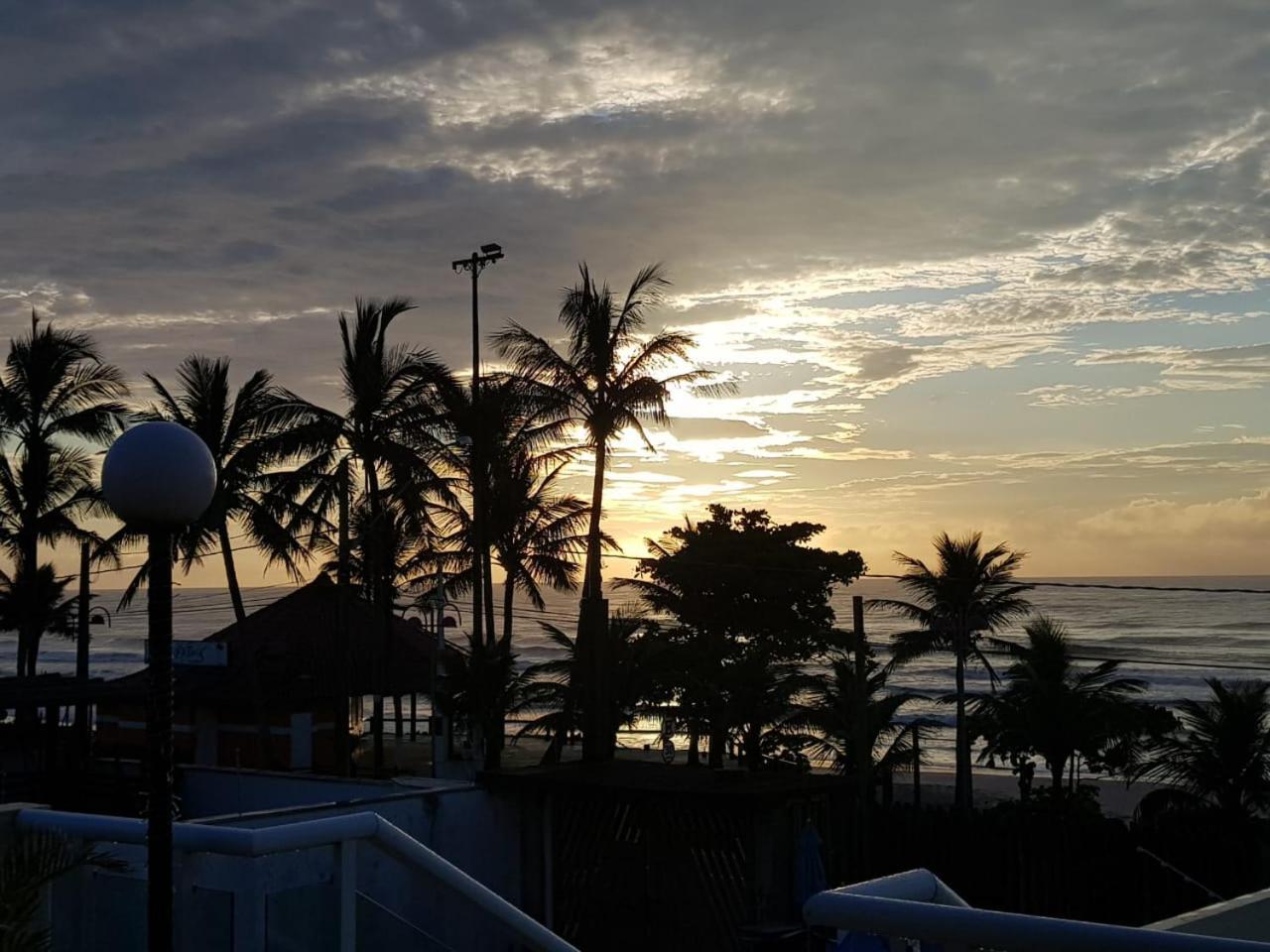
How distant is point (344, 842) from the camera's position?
503cm

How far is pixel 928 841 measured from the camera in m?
17.4

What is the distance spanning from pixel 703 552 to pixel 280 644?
41.5 feet

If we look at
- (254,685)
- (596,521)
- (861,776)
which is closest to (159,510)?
(861,776)

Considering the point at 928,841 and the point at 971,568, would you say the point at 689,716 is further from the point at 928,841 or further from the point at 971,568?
the point at 928,841

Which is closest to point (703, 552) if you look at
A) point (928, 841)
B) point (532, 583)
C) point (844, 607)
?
point (532, 583)

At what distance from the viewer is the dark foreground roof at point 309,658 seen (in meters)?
29.3

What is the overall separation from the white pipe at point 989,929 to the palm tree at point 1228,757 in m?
21.1

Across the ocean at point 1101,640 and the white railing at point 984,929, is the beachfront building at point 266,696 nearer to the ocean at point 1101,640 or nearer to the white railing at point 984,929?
the ocean at point 1101,640

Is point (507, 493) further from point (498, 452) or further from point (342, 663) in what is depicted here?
point (342, 663)

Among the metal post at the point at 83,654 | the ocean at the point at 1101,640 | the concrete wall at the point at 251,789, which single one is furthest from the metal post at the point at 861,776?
the ocean at the point at 1101,640

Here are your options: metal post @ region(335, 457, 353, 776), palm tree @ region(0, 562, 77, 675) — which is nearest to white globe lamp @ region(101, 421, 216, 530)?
metal post @ region(335, 457, 353, 776)

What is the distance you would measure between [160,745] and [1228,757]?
21257 millimetres

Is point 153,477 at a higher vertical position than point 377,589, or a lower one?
higher

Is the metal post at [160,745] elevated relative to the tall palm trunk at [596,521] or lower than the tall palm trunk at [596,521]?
lower
